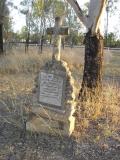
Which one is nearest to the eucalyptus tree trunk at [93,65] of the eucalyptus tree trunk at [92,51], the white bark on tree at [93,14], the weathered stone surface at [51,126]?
the eucalyptus tree trunk at [92,51]

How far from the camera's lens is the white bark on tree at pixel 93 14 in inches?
336

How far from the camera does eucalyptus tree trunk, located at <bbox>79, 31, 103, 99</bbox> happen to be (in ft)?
29.9

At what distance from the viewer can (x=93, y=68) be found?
9.28 meters

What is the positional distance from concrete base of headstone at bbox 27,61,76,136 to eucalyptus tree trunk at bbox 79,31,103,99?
6.72 feet

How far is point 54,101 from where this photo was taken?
7.05 meters

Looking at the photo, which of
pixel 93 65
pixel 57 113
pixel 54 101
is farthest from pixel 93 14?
pixel 57 113

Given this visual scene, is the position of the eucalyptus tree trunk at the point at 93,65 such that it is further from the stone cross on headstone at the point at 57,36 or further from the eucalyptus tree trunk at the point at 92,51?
the stone cross on headstone at the point at 57,36

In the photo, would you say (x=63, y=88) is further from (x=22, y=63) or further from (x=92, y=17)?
(x=22, y=63)

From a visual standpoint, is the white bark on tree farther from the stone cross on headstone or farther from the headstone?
the headstone

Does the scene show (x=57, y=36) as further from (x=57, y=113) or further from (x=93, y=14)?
(x=93, y=14)

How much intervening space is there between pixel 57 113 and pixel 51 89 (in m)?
0.45

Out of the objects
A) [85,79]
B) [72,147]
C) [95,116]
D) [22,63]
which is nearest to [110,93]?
[85,79]

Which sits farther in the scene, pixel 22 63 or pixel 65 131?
pixel 22 63

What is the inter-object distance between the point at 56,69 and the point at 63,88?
37cm
